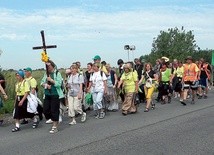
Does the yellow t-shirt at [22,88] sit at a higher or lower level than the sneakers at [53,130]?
higher

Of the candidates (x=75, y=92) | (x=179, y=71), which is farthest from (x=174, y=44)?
(x=75, y=92)

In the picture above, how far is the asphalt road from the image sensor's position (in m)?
7.96

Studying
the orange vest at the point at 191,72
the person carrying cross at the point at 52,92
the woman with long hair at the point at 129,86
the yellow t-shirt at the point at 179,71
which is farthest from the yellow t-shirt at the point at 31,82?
the yellow t-shirt at the point at 179,71

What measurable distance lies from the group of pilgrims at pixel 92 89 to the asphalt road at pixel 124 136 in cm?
43

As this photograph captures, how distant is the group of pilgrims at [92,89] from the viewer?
10.6 metres

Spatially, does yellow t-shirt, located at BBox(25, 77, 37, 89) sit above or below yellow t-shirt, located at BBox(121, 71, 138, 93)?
above

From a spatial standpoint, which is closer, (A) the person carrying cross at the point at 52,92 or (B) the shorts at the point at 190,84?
(A) the person carrying cross at the point at 52,92

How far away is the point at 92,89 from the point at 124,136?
396 centimetres

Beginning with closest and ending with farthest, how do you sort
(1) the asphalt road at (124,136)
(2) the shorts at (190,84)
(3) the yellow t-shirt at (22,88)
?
1. (1) the asphalt road at (124,136)
2. (3) the yellow t-shirt at (22,88)
3. (2) the shorts at (190,84)

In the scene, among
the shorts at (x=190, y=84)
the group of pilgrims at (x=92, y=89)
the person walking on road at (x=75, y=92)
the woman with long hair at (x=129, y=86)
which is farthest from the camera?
the shorts at (x=190, y=84)

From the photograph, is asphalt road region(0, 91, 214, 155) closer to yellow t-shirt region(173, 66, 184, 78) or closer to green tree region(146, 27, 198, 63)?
yellow t-shirt region(173, 66, 184, 78)

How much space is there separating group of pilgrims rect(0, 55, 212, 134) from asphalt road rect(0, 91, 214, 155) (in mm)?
435

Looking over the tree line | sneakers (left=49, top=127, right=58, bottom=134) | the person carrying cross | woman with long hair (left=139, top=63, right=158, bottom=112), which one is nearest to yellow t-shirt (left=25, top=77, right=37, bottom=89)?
the person carrying cross

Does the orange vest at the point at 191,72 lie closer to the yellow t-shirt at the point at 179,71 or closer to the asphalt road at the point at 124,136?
the yellow t-shirt at the point at 179,71
